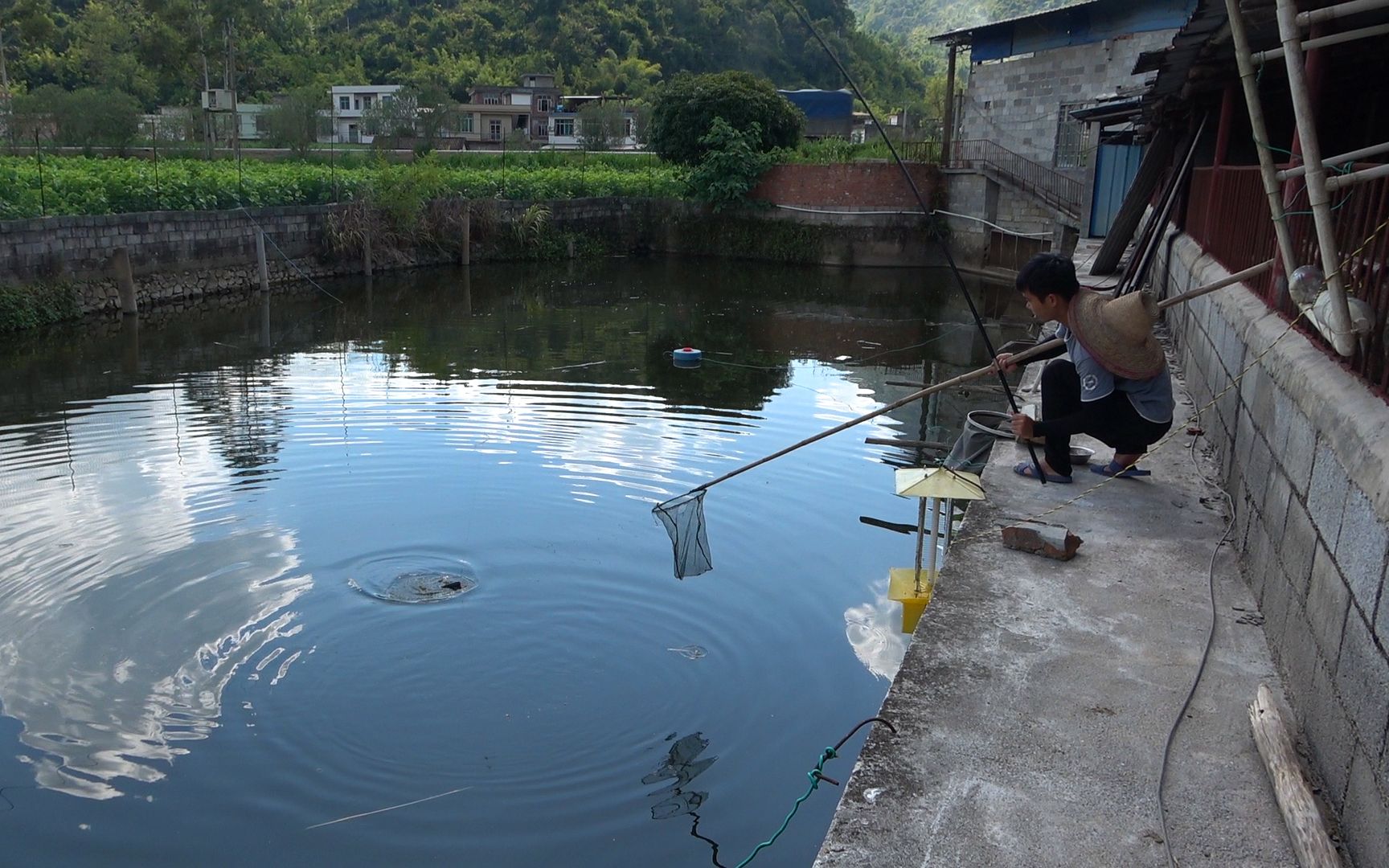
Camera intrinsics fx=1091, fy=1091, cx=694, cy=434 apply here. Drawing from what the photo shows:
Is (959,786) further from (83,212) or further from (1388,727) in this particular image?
(83,212)

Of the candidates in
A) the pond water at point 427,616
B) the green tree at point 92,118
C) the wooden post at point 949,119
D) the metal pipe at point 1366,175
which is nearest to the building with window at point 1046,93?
the wooden post at point 949,119

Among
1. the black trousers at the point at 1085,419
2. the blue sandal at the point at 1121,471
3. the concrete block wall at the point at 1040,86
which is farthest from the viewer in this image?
the concrete block wall at the point at 1040,86

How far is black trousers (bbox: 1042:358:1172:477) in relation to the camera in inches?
195

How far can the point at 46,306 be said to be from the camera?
14.3m

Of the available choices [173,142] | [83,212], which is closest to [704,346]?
[83,212]

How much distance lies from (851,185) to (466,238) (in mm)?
8806

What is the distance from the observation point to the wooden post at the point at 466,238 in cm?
2311

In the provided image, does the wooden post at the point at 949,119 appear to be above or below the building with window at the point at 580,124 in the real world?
below

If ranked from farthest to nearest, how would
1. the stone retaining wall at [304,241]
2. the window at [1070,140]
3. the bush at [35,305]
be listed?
1. the window at [1070,140]
2. the stone retaining wall at [304,241]
3. the bush at [35,305]

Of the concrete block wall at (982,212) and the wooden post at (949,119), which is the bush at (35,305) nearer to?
the concrete block wall at (982,212)

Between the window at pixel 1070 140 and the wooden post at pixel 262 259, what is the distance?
1614 cm

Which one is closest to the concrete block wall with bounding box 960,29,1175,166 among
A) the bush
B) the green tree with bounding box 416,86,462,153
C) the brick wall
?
the brick wall

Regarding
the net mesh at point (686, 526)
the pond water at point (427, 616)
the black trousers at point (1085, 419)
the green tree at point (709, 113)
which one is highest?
the green tree at point (709, 113)

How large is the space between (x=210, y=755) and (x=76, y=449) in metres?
5.36
